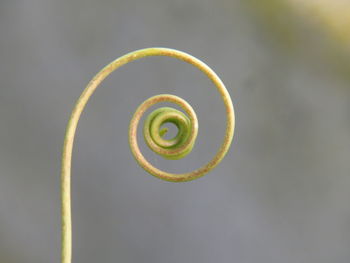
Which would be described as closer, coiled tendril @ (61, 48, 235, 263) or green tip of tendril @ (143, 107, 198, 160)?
coiled tendril @ (61, 48, 235, 263)

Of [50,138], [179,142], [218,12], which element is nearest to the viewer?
[179,142]

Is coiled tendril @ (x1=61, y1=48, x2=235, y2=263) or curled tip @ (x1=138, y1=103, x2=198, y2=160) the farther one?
curled tip @ (x1=138, y1=103, x2=198, y2=160)

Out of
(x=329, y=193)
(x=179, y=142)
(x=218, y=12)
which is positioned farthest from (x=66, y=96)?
(x=179, y=142)

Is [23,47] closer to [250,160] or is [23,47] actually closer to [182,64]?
[182,64]

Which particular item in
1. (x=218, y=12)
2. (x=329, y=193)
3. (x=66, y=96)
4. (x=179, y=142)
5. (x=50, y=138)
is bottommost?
(x=179, y=142)

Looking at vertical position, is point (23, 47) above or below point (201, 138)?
above

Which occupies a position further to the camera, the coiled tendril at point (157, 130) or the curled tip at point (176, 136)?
the curled tip at point (176, 136)

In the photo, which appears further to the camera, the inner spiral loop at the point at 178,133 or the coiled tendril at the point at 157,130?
the inner spiral loop at the point at 178,133

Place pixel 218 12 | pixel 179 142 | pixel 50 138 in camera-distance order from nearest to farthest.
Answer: pixel 179 142, pixel 50 138, pixel 218 12
